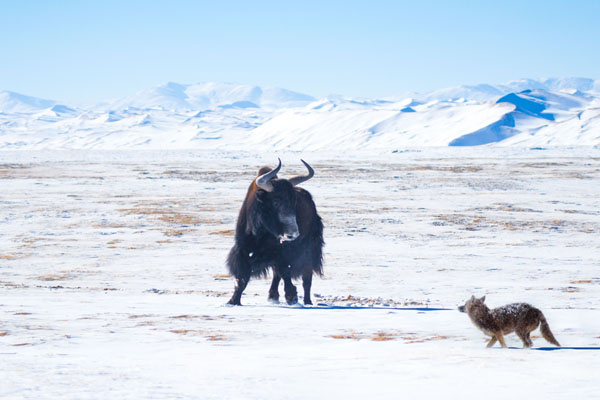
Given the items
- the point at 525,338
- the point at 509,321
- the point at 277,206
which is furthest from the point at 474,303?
the point at 277,206

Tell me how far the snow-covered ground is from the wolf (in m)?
0.14

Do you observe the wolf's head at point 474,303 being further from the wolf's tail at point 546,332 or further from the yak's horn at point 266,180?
the yak's horn at point 266,180

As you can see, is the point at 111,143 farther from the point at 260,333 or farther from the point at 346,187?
the point at 260,333

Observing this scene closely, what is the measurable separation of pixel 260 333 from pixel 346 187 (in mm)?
19501

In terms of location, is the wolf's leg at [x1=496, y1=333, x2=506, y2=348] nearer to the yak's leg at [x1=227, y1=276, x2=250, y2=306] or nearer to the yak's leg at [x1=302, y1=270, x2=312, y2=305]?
the yak's leg at [x1=227, y1=276, x2=250, y2=306]

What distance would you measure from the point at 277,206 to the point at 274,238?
39 cm

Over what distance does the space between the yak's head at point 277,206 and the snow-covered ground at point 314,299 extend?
848 mm

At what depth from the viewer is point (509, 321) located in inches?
171

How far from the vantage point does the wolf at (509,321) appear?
14.2 ft

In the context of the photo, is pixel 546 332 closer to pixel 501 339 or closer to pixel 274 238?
pixel 501 339

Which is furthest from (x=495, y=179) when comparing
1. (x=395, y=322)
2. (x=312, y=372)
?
(x=312, y=372)

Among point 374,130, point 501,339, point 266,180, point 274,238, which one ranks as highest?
point 374,130

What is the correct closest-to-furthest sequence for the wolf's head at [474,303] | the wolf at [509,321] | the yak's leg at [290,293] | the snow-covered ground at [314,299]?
the snow-covered ground at [314,299], the wolf at [509,321], the wolf's head at [474,303], the yak's leg at [290,293]

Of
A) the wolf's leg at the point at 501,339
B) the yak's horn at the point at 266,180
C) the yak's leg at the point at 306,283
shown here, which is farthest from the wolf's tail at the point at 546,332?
the yak's leg at the point at 306,283
